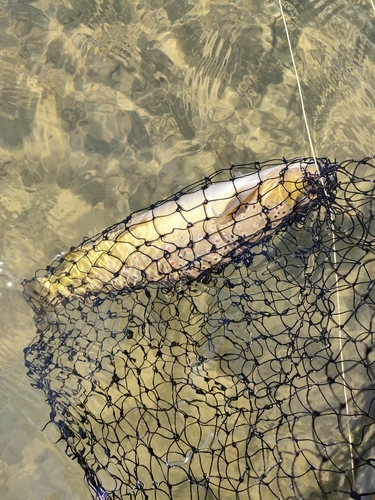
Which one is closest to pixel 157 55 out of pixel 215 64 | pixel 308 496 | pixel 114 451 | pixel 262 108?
pixel 215 64

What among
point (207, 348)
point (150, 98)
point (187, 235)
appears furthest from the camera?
point (150, 98)

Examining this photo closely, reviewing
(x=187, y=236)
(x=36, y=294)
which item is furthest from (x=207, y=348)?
(x=36, y=294)

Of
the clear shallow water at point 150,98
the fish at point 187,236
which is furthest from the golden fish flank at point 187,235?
the clear shallow water at point 150,98

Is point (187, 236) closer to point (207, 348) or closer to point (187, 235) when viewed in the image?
point (187, 235)

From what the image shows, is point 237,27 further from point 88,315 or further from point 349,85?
point 88,315

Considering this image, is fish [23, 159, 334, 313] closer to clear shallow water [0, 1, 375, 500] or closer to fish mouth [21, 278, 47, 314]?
fish mouth [21, 278, 47, 314]

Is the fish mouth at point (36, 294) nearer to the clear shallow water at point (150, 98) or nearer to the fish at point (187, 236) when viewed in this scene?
the fish at point (187, 236)
